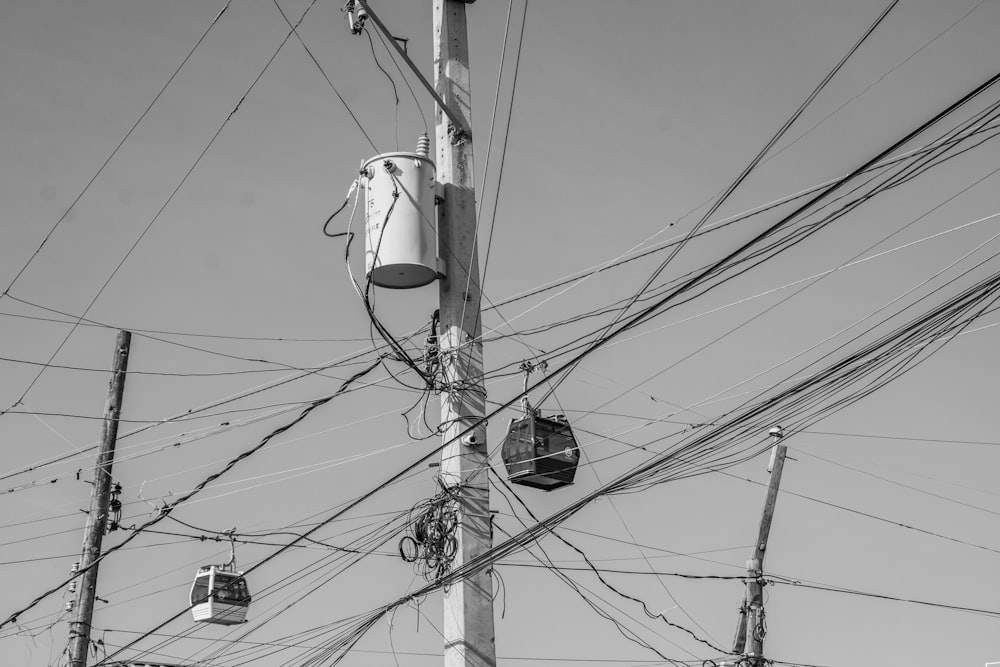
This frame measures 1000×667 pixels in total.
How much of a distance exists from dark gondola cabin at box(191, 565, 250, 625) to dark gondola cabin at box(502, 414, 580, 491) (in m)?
6.80

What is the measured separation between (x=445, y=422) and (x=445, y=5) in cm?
390

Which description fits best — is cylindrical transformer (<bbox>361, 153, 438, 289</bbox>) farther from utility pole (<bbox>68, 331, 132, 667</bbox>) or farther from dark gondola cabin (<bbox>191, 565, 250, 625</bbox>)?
utility pole (<bbox>68, 331, 132, 667</bbox>)

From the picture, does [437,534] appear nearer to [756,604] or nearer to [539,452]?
[539,452]

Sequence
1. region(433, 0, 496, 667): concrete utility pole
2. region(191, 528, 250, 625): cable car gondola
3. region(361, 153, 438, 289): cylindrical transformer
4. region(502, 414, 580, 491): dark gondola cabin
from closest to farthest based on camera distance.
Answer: region(433, 0, 496, 667): concrete utility pole, region(361, 153, 438, 289): cylindrical transformer, region(502, 414, 580, 491): dark gondola cabin, region(191, 528, 250, 625): cable car gondola

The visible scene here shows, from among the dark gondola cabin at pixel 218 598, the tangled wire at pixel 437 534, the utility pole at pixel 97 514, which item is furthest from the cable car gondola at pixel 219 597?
the tangled wire at pixel 437 534

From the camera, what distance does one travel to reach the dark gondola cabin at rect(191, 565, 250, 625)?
625 inches

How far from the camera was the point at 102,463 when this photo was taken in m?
17.2

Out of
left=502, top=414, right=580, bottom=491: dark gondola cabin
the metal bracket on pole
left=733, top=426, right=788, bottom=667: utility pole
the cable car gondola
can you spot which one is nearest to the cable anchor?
the metal bracket on pole

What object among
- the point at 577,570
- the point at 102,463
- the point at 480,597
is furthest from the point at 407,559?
the point at 102,463

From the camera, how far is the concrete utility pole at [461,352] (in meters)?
8.95

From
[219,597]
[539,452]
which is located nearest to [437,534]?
[539,452]

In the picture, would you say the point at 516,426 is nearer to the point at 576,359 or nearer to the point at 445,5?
the point at 576,359

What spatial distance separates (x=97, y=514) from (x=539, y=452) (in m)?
9.12

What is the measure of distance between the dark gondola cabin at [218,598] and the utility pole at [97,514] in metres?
1.37
